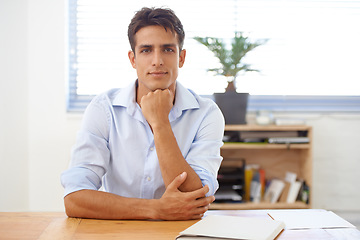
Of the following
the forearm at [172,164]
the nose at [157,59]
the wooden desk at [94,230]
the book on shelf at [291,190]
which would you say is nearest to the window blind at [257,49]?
the book on shelf at [291,190]

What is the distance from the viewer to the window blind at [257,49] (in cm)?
309

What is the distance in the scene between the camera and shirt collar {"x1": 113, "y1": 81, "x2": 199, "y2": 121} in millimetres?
1632

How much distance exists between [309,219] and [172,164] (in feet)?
1.57

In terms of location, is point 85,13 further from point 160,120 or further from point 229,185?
point 160,120

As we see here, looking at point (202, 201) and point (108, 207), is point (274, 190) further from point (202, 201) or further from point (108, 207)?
point (108, 207)

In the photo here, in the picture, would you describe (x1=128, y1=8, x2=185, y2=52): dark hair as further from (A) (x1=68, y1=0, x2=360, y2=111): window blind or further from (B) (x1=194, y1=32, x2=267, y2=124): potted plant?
(A) (x1=68, y1=0, x2=360, y2=111): window blind

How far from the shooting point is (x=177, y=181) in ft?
4.42

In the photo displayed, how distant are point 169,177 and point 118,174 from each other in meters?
0.30

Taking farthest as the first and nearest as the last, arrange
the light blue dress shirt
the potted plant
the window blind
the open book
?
the window blind → the potted plant → the light blue dress shirt → the open book

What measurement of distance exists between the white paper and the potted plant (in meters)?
1.48

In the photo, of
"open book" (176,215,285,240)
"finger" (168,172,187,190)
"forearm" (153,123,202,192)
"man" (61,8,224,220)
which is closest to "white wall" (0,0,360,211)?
"man" (61,8,224,220)

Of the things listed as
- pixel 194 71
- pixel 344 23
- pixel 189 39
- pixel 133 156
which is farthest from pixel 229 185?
pixel 344 23

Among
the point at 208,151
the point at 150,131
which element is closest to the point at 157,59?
the point at 150,131

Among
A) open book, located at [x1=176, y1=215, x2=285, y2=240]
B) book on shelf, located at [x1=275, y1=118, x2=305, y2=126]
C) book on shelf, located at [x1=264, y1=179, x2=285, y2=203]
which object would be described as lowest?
book on shelf, located at [x1=264, y1=179, x2=285, y2=203]
